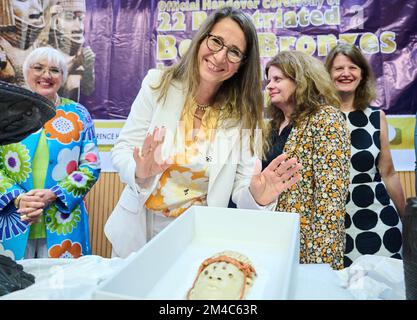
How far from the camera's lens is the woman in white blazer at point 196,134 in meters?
1.31

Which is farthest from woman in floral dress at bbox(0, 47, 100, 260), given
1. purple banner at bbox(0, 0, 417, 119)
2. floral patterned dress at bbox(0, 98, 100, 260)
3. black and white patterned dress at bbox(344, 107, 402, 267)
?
black and white patterned dress at bbox(344, 107, 402, 267)

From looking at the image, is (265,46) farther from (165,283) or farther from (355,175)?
(165,283)

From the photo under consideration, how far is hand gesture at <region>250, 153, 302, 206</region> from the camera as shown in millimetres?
1097

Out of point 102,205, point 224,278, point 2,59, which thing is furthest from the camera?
point 102,205

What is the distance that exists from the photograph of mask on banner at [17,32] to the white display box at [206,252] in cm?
259

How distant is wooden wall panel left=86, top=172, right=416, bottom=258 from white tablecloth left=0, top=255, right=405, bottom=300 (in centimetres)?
188

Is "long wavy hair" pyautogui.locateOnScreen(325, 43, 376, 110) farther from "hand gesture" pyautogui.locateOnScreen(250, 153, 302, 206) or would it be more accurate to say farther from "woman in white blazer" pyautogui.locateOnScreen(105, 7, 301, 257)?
"hand gesture" pyautogui.locateOnScreen(250, 153, 302, 206)

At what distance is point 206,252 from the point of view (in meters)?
0.82

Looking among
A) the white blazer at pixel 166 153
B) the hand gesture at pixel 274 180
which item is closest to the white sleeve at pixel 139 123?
the white blazer at pixel 166 153

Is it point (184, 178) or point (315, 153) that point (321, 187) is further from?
point (184, 178)

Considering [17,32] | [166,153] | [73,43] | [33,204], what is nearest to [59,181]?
[33,204]

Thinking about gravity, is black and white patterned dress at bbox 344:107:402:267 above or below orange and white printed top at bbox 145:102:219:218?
below

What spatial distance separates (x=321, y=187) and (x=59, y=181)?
1.29 metres
